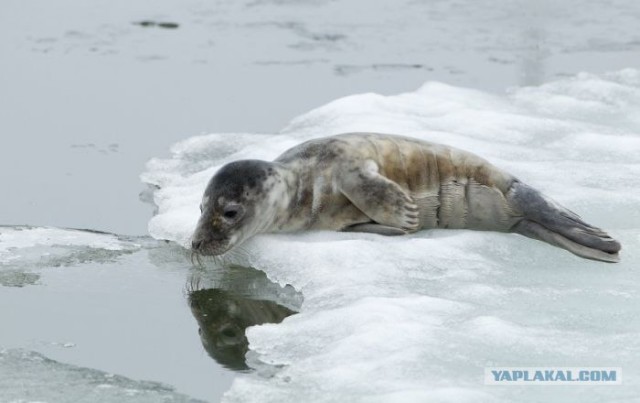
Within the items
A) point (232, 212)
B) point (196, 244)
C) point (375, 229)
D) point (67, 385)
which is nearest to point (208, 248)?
point (196, 244)

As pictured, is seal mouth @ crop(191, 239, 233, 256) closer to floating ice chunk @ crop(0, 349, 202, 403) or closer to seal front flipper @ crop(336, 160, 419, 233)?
seal front flipper @ crop(336, 160, 419, 233)

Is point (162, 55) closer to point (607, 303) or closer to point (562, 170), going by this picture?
point (562, 170)

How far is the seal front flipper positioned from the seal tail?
0.45m

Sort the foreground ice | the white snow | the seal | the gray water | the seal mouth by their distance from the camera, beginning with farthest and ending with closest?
the white snow
the seal
the seal mouth
the gray water
the foreground ice

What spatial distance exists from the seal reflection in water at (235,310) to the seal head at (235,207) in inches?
5.5

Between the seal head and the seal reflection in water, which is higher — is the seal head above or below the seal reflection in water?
above

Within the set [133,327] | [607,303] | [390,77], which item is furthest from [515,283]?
[390,77]

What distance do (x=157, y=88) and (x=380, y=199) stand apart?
147 inches

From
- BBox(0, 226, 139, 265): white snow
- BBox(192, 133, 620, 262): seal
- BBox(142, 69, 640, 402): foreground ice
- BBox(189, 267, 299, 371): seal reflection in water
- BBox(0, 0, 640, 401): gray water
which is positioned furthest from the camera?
BBox(0, 226, 139, 265): white snow

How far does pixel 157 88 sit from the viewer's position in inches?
345

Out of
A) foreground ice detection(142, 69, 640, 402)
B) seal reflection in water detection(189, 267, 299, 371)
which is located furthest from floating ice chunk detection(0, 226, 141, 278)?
seal reflection in water detection(189, 267, 299, 371)

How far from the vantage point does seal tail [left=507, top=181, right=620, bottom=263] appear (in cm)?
516

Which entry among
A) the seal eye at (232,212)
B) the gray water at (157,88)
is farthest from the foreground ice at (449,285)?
the gray water at (157,88)

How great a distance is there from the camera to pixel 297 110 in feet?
27.1
